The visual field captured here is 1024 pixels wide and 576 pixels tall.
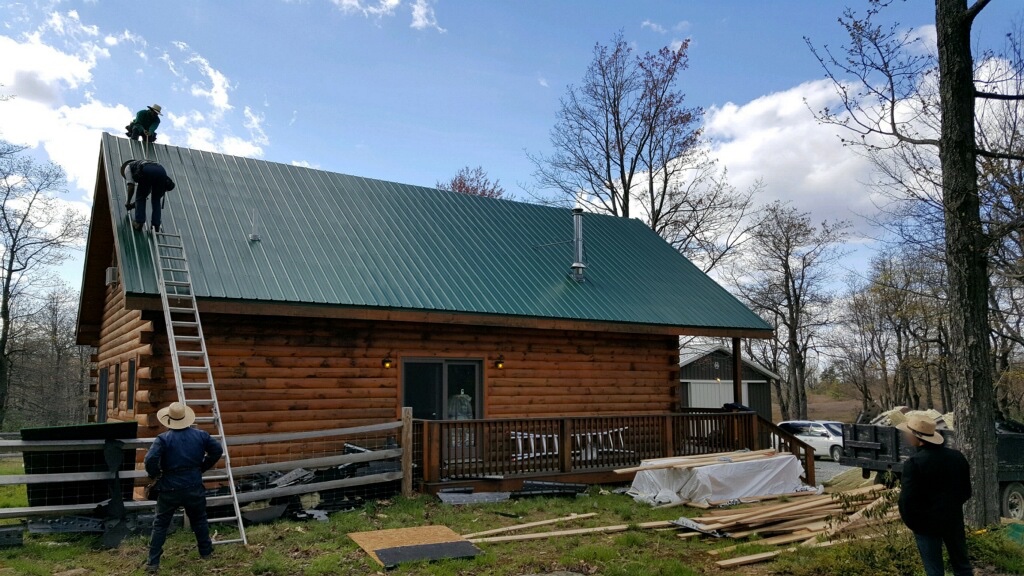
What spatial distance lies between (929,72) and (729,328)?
280 inches

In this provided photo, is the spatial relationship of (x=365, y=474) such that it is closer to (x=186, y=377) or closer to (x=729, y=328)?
(x=186, y=377)

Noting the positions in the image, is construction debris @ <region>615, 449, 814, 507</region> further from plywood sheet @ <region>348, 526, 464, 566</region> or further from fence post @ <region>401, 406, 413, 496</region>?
plywood sheet @ <region>348, 526, 464, 566</region>

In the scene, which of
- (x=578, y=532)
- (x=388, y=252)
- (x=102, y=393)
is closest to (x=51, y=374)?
(x=102, y=393)

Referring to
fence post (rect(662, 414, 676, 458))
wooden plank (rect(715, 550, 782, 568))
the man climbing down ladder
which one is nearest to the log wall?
the man climbing down ladder

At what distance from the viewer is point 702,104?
31.7 meters

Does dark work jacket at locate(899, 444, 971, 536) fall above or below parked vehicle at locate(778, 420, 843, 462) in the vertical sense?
above

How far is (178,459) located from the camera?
24.1 feet

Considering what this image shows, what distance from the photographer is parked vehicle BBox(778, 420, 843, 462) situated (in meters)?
26.5

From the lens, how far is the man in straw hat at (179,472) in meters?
7.20

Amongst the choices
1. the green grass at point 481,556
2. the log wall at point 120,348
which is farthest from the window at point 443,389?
the log wall at point 120,348

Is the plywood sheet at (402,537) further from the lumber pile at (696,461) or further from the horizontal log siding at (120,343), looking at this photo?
the horizontal log siding at (120,343)

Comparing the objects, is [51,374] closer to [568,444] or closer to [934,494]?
[568,444]

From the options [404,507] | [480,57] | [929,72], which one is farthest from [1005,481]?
[480,57]

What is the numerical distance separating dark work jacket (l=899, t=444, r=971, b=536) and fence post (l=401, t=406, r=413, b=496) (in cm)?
672
